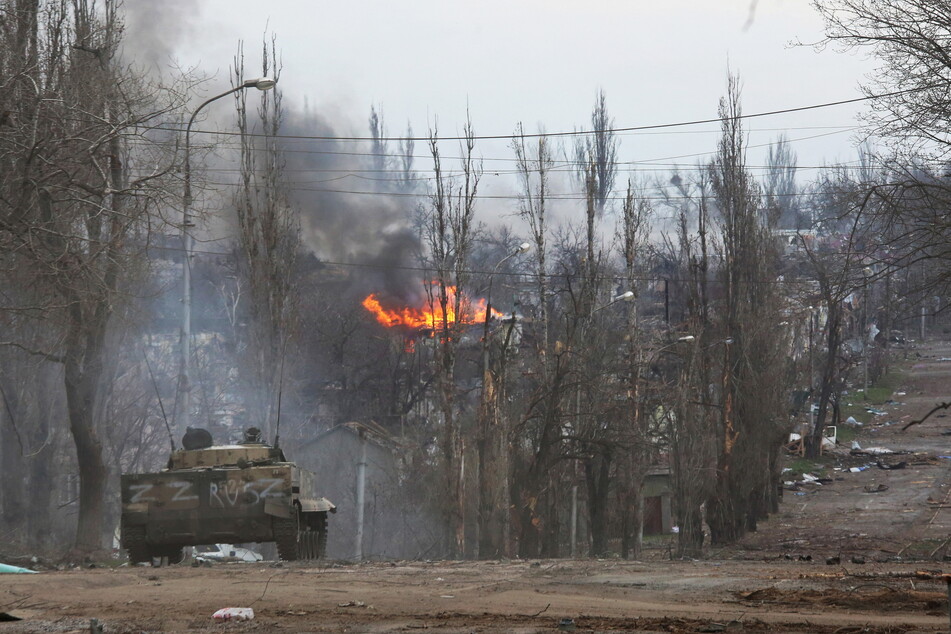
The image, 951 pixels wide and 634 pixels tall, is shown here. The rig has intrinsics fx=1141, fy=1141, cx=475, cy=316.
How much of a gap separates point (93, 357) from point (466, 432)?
1894 cm

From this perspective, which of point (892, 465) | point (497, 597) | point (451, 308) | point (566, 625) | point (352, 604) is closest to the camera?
point (566, 625)

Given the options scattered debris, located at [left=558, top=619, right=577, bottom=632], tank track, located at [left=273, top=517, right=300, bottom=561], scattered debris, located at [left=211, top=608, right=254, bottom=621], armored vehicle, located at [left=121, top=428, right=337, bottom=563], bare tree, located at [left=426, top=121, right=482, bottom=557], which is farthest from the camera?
bare tree, located at [left=426, top=121, right=482, bottom=557]

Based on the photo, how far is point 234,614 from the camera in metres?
8.91

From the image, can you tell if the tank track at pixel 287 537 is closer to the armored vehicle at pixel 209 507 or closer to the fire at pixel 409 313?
the armored vehicle at pixel 209 507

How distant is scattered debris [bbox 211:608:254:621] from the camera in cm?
886

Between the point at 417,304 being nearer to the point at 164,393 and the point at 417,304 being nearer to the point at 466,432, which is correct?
the point at 466,432

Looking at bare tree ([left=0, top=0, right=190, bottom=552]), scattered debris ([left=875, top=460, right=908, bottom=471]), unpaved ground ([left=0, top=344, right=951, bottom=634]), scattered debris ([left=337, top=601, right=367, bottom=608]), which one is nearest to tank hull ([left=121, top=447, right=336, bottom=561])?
unpaved ground ([left=0, top=344, right=951, bottom=634])

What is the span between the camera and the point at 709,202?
127 feet

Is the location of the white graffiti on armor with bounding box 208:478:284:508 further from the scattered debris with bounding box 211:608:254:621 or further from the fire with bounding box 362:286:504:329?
Answer: the fire with bounding box 362:286:504:329

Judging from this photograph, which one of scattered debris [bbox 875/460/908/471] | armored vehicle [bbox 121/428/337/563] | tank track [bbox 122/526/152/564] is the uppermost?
armored vehicle [bbox 121/428/337/563]

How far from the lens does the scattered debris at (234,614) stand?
886 cm

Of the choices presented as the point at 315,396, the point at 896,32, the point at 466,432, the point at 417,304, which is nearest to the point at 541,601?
the point at 896,32

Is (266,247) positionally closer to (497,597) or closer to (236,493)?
(236,493)

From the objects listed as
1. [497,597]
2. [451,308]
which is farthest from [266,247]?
[497,597]
